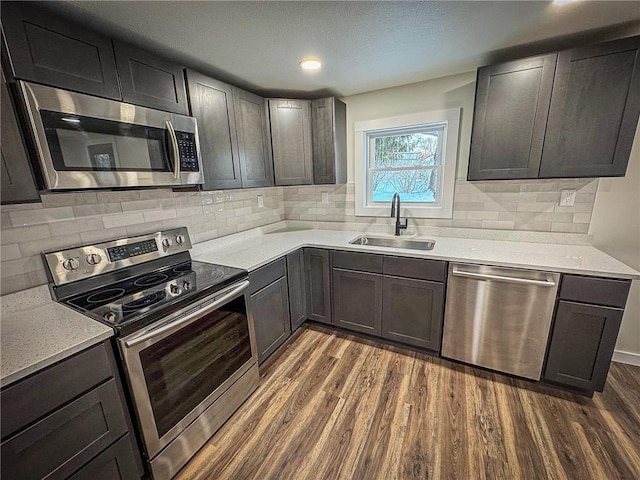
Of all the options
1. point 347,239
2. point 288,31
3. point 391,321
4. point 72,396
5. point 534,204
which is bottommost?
point 391,321

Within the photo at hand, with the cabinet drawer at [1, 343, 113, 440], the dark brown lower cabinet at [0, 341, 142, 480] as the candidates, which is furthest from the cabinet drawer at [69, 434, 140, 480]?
the cabinet drawer at [1, 343, 113, 440]

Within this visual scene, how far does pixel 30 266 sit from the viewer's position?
4.34 ft

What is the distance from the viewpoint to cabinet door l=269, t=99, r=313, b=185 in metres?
2.42

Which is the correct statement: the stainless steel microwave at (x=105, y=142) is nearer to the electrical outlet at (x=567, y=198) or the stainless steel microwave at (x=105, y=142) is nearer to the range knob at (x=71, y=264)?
the range knob at (x=71, y=264)

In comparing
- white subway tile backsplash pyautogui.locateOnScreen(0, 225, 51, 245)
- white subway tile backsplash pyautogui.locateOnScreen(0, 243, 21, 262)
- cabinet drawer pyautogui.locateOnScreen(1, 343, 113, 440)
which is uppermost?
white subway tile backsplash pyautogui.locateOnScreen(0, 225, 51, 245)

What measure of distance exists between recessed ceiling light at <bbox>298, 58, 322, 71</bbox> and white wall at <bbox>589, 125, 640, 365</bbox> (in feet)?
7.10

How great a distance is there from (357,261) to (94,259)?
175 cm

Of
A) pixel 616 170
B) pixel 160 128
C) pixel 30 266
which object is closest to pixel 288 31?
pixel 160 128

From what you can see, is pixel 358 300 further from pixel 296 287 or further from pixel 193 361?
pixel 193 361

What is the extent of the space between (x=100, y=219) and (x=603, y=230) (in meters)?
3.38

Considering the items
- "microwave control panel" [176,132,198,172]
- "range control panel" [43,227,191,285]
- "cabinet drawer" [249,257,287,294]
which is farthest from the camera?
"cabinet drawer" [249,257,287,294]

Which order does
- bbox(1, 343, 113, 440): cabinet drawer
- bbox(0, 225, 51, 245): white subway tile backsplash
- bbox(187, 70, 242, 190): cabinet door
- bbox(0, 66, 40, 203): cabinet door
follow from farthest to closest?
bbox(187, 70, 242, 190): cabinet door < bbox(0, 225, 51, 245): white subway tile backsplash < bbox(0, 66, 40, 203): cabinet door < bbox(1, 343, 113, 440): cabinet drawer

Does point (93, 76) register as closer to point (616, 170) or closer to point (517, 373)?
point (616, 170)

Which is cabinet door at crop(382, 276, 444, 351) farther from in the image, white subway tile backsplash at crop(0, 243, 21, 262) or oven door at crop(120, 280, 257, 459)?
white subway tile backsplash at crop(0, 243, 21, 262)
